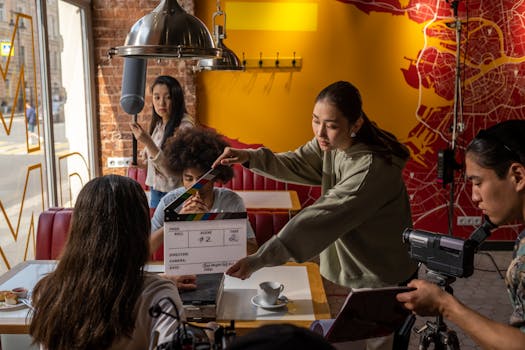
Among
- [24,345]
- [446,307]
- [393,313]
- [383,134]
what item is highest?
[383,134]

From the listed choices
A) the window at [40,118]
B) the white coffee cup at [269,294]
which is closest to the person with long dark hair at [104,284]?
the white coffee cup at [269,294]

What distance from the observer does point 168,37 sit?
5.20 ft

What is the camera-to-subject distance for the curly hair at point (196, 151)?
2605mm

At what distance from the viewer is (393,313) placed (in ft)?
4.95

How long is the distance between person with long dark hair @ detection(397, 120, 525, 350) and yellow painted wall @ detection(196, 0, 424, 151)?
372 centimetres

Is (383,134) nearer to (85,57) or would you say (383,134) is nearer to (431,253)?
(431,253)

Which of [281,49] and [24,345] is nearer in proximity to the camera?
[24,345]

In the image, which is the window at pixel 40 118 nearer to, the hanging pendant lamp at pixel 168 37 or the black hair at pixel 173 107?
the black hair at pixel 173 107

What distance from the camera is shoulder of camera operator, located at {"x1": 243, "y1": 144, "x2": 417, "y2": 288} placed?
1.87 metres

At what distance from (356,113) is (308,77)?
3.08 meters

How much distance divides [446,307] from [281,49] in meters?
3.94

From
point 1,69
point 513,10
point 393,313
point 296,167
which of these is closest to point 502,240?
point 513,10

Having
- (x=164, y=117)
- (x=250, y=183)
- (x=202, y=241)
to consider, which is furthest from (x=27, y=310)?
(x=250, y=183)

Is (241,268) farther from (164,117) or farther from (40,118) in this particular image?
(40,118)
